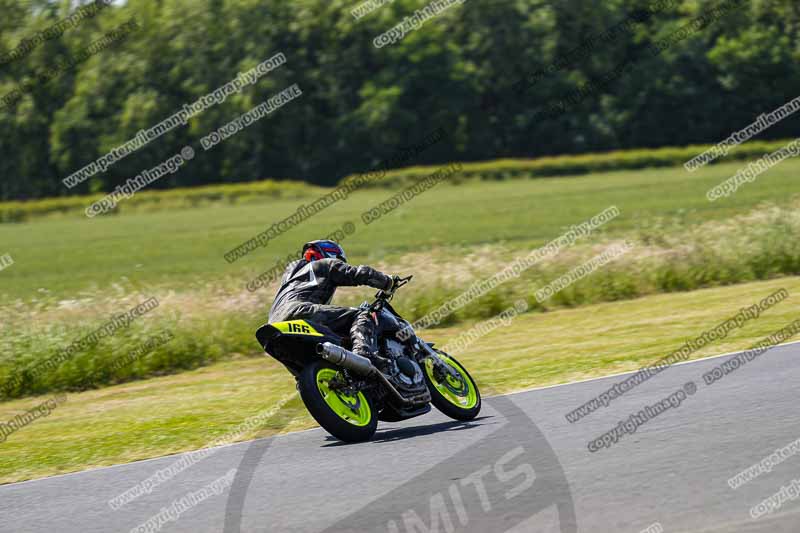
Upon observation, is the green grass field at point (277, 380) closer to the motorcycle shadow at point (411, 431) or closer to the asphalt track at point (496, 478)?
the motorcycle shadow at point (411, 431)

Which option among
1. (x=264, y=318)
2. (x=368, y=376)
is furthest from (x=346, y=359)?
(x=264, y=318)

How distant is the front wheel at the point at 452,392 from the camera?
927cm

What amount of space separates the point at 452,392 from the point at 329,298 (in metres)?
1.29

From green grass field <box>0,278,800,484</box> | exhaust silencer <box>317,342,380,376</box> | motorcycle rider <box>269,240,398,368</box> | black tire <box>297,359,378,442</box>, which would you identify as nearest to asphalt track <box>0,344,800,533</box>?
black tire <box>297,359,378,442</box>

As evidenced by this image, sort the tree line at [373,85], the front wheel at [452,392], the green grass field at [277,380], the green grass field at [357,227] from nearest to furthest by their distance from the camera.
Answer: the front wheel at [452,392], the green grass field at [277,380], the green grass field at [357,227], the tree line at [373,85]

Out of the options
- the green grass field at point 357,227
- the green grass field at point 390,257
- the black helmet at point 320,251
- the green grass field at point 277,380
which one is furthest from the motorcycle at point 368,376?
the green grass field at point 357,227

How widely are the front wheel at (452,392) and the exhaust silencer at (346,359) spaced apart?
73cm

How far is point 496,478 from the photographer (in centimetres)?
700

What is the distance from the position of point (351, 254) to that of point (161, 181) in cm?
6352

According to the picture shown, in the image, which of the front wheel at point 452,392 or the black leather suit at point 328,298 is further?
the front wheel at point 452,392

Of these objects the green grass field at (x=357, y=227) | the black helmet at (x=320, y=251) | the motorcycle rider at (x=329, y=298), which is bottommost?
the green grass field at (x=357, y=227)

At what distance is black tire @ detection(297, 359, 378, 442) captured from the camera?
8.39 meters

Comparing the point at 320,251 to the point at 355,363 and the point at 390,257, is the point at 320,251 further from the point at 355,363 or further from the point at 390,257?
the point at 390,257

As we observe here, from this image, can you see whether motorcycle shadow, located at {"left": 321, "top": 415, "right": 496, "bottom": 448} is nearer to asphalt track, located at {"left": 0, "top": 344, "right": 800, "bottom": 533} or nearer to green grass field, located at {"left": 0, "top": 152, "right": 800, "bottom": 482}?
asphalt track, located at {"left": 0, "top": 344, "right": 800, "bottom": 533}
